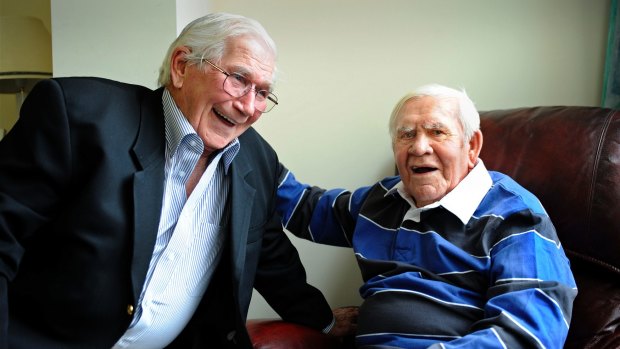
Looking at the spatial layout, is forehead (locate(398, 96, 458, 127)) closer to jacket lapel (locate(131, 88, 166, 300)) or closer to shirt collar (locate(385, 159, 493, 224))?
shirt collar (locate(385, 159, 493, 224))

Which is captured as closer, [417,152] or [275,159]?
[417,152]

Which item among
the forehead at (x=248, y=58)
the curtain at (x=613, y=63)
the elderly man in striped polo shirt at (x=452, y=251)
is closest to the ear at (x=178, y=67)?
the forehead at (x=248, y=58)

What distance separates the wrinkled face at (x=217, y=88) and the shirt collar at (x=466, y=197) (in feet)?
1.70

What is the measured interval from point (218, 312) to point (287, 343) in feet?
0.68

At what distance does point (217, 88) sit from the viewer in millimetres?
1243

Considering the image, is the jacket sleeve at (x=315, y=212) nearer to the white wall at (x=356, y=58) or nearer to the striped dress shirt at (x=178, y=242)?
the striped dress shirt at (x=178, y=242)

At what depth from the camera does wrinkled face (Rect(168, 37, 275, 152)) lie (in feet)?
4.09

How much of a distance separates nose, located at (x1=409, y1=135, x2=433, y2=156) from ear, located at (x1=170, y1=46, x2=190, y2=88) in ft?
2.00

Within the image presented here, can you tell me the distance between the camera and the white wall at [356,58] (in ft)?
5.88

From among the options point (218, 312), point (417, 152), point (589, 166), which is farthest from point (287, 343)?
point (589, 166)

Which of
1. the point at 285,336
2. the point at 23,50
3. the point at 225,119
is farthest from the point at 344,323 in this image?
the point at 23,50

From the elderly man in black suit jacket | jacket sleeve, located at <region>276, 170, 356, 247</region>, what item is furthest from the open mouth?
the elderly man in black suit jacket

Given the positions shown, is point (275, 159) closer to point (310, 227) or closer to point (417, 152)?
point (310, 227)

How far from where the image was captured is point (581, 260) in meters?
1.30
